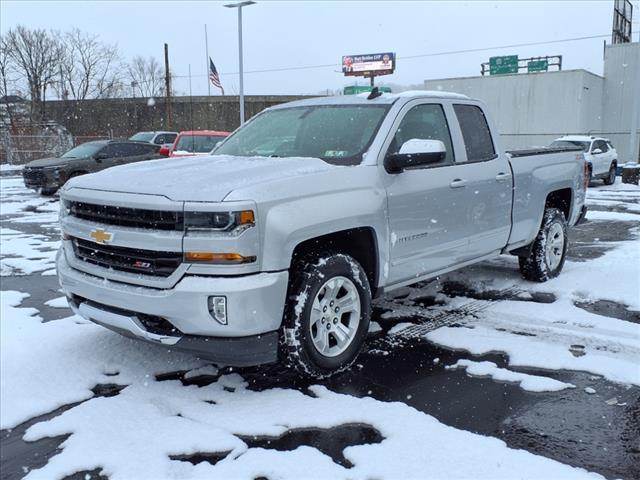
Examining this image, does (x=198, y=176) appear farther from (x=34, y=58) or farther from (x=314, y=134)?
(x=34, y=58)

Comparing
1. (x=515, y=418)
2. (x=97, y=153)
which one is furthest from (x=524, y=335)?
(x=97, y=153)

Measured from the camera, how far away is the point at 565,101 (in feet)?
100

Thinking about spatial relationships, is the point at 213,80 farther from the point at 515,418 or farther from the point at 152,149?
the point at 515,418

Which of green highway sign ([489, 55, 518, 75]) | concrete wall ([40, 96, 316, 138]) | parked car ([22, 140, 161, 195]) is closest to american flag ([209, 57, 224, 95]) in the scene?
parked car ([22, 140, 161, 195])

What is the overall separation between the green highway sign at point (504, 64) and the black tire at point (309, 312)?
44618 millimetres

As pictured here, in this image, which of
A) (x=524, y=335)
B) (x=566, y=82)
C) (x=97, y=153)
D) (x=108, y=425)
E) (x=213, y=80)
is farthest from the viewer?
(x=566, y=82)

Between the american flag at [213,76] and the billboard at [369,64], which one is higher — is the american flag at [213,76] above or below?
below

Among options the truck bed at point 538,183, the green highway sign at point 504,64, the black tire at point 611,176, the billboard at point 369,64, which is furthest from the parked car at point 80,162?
the billboard at point 369,64

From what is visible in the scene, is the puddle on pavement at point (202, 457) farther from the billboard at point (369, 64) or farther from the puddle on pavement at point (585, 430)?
the billboard at point (369, 64)

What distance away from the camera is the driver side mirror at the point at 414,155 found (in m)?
4.18

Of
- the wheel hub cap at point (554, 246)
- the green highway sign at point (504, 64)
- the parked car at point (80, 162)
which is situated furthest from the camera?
the green highway sign at point (504, 64)

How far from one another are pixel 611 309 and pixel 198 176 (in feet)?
13.4

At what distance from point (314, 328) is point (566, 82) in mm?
30889

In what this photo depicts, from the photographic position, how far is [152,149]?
1720cm
